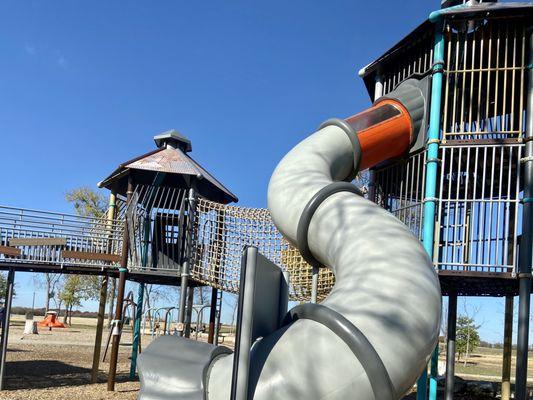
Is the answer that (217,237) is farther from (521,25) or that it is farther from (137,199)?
(521,25)

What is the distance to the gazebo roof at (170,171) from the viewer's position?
481 inches

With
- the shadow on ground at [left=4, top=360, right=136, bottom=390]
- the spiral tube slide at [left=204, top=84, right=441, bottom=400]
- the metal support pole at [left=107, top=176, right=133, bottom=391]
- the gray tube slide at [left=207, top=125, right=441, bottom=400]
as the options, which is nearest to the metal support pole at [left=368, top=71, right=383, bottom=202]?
the metal support pole at [left=107, top=176, right=133, bottom=391]

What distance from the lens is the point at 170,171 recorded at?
12.0 m

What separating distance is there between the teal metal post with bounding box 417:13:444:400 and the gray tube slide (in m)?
3.96

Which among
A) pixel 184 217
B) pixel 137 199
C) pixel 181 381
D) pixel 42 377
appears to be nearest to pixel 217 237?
pixel 184 217

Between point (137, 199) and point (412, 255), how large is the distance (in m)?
10.0

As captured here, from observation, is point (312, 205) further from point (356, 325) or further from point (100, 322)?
point (100, 322)

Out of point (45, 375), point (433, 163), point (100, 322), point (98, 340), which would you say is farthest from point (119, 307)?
point (433, 163)

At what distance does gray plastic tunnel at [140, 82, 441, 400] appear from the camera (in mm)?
2148

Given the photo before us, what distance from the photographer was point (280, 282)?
2.55 meters

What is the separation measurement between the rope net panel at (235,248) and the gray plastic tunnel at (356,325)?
7.18 metres

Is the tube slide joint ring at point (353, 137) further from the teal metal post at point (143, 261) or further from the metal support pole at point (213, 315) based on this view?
the metal support pole at point (213, 315)

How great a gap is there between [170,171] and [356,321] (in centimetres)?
1006

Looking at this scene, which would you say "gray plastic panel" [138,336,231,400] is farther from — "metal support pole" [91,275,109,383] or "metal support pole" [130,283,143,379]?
"metal support pole" [130,283,143,379]
